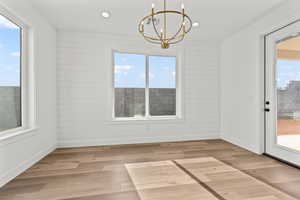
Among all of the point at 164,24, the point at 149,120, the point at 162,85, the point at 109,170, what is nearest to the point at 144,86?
the point at 162,85

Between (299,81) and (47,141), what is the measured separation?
15.5 feet

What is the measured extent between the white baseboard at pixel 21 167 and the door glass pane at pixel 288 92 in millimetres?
4367

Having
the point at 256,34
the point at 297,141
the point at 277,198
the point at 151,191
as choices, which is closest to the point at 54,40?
the point at 151,191

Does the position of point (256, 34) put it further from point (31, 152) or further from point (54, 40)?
point (31, 152)

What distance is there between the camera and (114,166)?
2.79 m

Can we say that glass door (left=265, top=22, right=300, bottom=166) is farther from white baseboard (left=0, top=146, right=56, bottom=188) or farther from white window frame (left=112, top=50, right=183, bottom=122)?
white baseboard (left=0, top=146, right=56, bottom=188)

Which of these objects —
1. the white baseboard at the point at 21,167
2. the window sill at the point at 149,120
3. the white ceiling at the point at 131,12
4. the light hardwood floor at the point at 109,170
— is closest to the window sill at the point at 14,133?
the white baseboard at the point at 21,167

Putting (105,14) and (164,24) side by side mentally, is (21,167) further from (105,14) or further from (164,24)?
(164,24)

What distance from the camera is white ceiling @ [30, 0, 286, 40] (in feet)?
9.20

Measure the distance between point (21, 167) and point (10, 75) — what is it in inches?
55.4

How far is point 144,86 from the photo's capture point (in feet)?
14.2

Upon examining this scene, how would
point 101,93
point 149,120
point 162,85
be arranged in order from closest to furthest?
point 101,93, point 149,120, point 162,85

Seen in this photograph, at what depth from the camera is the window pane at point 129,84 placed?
420cm

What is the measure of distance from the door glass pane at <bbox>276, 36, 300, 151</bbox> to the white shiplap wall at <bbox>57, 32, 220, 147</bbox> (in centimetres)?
175
